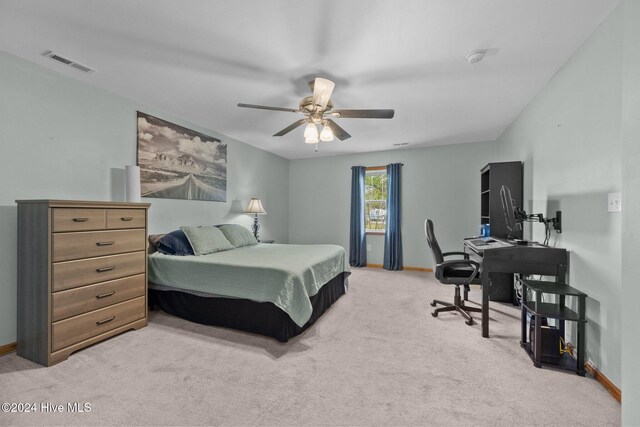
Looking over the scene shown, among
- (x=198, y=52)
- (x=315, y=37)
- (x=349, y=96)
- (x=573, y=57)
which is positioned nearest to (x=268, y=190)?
(x=349, y=96)

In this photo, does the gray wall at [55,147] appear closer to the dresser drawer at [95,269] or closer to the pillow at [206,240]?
the pillow at [206,240]

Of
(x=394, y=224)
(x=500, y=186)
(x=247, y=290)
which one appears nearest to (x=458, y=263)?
(x=500, y=186)

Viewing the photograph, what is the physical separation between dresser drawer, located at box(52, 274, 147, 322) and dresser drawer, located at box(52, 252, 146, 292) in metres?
0.05

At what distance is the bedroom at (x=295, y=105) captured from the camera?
5.46 feet

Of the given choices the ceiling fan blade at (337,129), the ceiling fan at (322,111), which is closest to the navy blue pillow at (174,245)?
the ceiling fan at (322,111)

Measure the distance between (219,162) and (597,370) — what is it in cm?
476

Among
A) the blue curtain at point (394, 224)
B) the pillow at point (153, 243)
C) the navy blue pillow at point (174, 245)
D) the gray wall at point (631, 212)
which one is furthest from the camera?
the blue curtain at point (394, 224)

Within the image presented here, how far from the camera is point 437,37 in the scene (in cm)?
195

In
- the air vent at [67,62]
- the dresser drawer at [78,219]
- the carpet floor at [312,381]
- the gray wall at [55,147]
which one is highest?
the air vent at [67,62]

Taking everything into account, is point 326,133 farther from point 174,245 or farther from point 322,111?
point 174,245

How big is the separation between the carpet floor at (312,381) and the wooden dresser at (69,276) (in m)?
0.15

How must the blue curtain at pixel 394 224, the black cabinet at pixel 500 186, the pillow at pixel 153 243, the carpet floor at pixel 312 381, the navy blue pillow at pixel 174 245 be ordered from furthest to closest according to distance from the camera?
the blue curtain at pixel 394 224, the black cabinet at pixel 500 186, the pillow at pixel 153 243, the navy blue pillow at pixel 174 245, the carpet floor at pixel 312 381

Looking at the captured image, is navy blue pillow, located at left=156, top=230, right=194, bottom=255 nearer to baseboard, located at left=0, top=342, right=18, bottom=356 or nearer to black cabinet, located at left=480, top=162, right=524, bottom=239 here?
baseboard, located at left=0, top=342, right=18, bottom=356

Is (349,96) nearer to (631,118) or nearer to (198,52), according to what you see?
(198,52)
